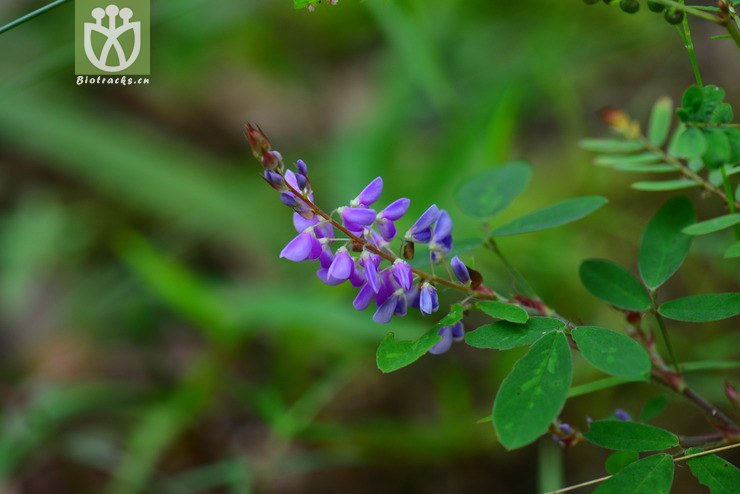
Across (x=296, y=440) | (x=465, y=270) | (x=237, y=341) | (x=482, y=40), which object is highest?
(x=482, y=40)

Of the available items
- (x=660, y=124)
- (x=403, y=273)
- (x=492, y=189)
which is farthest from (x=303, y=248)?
(x=660, y=124)

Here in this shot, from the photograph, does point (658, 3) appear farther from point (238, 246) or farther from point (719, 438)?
point (238, 246)

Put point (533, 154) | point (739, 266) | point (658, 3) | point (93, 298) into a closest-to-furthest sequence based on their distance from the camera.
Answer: point (658, 3) → point (739, 266) → point (93, 298) → point (533, 154)

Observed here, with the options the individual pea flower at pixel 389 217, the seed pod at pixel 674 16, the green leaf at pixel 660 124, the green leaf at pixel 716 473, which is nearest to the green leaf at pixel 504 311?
the individual pea flower at pixel 389 217

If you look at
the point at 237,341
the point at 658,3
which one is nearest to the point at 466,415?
the point at 237,341

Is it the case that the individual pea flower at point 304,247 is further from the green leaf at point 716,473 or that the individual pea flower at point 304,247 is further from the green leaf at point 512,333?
the green leaf at point 716,473

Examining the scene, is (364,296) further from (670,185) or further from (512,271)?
(670,185)
